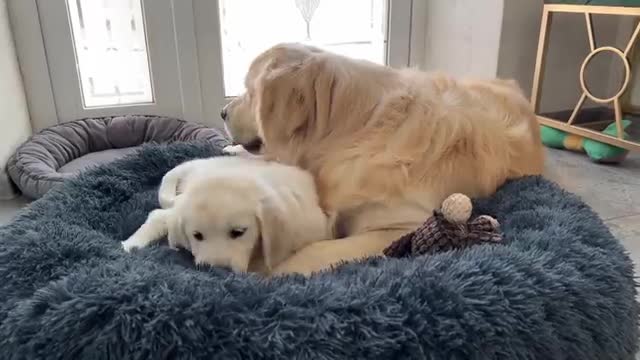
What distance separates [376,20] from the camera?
8.39 feet

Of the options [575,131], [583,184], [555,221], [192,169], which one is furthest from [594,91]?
[192,169]

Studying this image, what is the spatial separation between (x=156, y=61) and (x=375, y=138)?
1.47 meters

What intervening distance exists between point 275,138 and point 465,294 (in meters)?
0.57

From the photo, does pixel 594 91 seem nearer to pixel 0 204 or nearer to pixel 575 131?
pixel 575 131

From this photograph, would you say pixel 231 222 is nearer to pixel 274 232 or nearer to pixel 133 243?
pixel 274 232

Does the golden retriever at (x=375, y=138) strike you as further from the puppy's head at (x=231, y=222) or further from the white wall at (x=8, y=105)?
the white wall at (x=8, y=105)

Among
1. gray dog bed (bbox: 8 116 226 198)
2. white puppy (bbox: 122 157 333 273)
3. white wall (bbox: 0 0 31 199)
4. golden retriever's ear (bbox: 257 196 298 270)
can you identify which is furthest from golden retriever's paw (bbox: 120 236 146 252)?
white wall (bbox: 0 0 31 199)

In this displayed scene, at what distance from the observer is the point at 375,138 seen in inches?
43.8

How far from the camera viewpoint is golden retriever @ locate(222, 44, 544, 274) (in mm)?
1066

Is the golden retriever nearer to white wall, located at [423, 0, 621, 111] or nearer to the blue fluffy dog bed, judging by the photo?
the blue fluffy dog bed

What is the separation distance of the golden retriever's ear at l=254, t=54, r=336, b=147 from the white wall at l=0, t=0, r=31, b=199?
114 centimetres

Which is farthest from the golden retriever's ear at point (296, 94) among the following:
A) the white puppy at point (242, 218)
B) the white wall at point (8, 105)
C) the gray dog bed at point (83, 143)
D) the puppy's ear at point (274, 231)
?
the white wall at point (8, 105)

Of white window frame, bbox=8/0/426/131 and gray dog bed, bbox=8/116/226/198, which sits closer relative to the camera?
gray dog bed, bbox=8/116/226/198

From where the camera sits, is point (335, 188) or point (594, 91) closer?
point (335, 188)
